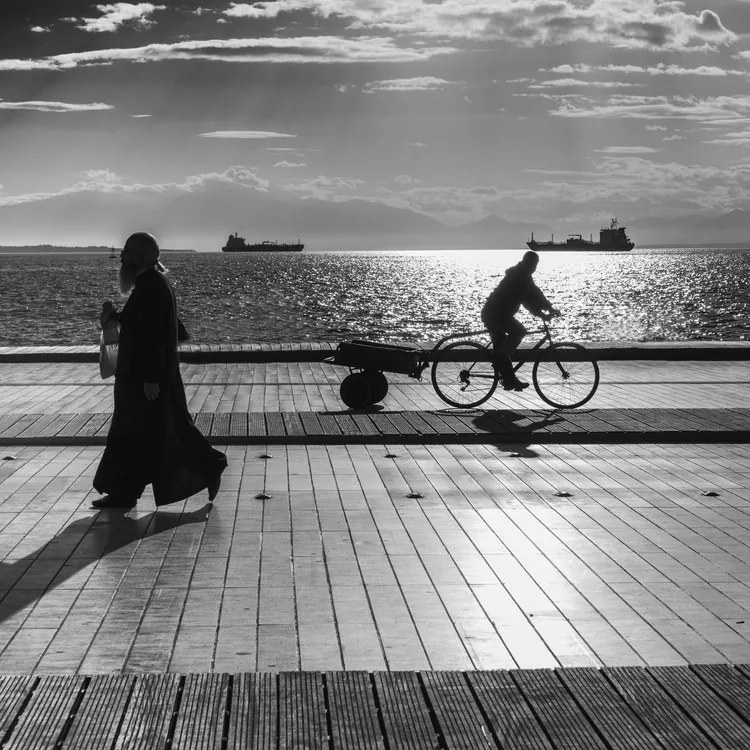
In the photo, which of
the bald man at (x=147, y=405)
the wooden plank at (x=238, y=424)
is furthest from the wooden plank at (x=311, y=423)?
the bald man at (x=147, y=405)

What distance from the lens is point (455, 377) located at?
40.5 ft

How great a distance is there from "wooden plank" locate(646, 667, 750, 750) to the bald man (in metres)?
3.66

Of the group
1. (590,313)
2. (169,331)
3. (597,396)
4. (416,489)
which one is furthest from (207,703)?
(590,313)

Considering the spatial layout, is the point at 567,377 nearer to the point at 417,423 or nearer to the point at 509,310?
the point at 509,310

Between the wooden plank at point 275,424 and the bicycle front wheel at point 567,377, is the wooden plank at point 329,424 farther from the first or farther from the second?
the bicycle front wheel at point 567,377

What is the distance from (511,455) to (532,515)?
213cm

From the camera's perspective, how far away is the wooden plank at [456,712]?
353cm

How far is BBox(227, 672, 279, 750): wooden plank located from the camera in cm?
352

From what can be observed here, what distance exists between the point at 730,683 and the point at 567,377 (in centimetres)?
817

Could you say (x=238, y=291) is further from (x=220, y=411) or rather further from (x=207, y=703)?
(x=207, y=703)

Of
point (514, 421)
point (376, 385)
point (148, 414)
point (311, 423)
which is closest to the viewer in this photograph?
point (148, 414)

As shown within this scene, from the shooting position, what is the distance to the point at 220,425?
9.96 meters

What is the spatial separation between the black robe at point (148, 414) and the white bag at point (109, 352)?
11.1 inches

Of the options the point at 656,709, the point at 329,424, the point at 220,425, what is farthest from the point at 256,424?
the point at 656,709
